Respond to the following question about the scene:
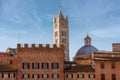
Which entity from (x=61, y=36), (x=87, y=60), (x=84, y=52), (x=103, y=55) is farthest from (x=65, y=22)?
(x=103, y=55)

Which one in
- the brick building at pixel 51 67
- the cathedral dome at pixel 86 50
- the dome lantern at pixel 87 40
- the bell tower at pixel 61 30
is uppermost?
the bell tower at pixel 61 30

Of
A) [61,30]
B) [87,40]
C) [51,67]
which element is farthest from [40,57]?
[61,30]

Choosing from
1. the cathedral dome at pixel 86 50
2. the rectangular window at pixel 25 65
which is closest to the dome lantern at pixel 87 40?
the cathedral dome at pixel 86 50

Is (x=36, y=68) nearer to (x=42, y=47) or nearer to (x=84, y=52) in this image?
(x=42, y=47)

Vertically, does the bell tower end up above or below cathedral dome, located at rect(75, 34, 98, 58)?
above

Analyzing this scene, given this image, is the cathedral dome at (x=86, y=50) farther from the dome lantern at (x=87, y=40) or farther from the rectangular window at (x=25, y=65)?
Answer: the rectangular window at (x=25, y=65)

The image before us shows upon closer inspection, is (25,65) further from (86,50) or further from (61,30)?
(61,30)

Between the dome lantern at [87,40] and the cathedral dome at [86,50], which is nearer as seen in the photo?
the cathedral dome at [86,50]

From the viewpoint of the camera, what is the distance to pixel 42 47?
92188 millimetres

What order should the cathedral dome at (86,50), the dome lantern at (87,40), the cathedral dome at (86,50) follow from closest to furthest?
the cathedral dome at (86,50) → the cathedral dome at (86,50) → the dome lantern at (87,40)

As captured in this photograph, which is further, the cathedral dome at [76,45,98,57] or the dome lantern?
the dome lantern

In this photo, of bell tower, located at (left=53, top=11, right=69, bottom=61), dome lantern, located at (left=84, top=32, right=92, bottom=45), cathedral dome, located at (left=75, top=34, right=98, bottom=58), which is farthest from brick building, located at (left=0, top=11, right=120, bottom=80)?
bell tower, located at (left=53, top=11, right=69, bottom=61)

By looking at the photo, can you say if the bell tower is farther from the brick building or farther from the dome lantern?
the brick building

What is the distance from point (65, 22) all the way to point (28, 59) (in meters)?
104
